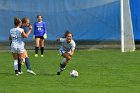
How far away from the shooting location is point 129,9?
2405 cm

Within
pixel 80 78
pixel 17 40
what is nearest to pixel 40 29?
pixel 17 40

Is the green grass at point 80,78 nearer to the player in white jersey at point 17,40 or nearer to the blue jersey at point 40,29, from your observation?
the player in white jersey at point 17,40

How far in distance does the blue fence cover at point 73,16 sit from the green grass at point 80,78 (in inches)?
208

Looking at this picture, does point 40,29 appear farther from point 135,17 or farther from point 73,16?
point 135,17

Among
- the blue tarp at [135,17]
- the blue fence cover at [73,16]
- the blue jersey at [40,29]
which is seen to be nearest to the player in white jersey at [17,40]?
the blue jersey at [40,29]

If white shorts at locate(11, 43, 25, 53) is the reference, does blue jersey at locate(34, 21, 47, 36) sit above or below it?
above

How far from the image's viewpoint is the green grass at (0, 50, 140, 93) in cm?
1174

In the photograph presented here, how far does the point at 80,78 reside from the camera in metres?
13.9

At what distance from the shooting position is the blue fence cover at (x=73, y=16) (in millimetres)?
24844

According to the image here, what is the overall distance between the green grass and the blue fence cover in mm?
5294

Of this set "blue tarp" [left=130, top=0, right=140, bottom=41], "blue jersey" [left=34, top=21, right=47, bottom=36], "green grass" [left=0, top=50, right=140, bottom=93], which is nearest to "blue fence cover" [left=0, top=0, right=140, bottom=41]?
"blue tarp" [left=130, top=0, right=140, bottom=41]

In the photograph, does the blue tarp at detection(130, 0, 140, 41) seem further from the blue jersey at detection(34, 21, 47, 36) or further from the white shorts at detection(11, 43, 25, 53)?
the white shorts at detection(11, 43, 25, 53)

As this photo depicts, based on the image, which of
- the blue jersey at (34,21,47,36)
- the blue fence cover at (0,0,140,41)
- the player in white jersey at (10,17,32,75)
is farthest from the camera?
the blue fence cover at (0,0,140,41)

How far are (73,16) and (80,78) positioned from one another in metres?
11.5
